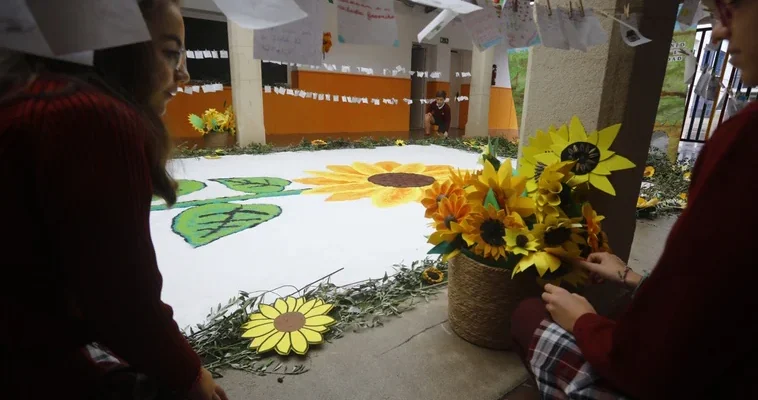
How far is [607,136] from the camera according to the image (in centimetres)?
124

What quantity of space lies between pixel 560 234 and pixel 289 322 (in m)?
0.98

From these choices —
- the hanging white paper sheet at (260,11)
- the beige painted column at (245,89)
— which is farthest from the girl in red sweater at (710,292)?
the beige painted column at (245,89)

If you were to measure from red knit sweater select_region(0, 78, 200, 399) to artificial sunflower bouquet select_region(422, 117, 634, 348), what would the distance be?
96 centimetres

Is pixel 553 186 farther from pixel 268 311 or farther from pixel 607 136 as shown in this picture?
pixel 268 311

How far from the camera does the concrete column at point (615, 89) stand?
131cm

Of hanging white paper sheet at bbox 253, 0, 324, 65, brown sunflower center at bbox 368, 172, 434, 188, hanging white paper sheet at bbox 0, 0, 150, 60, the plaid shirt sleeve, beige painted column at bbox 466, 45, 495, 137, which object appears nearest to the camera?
hanging white paper sheet at bbox 0, 0, 150, 60

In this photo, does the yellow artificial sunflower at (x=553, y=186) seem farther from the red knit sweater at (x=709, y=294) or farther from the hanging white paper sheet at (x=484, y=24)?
the red knit sweater at (x=709, y=294)

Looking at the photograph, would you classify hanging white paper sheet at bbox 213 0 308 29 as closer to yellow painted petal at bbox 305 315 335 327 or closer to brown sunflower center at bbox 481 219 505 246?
brown sunflower center at bbox 481 219 505 246

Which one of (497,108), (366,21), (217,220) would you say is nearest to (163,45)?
(366,21)

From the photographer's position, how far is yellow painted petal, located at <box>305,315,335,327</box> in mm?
1503

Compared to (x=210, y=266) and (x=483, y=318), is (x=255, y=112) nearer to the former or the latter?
(x=210, y=266)

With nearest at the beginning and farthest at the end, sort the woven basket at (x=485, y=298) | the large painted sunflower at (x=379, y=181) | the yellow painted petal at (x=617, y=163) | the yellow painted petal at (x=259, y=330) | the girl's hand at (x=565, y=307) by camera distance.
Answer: the girl's hand at (x=565, y=307) → the yellow painted petal at (x=617, y=163) → the woven basket at (x=485, y=298) → the yellow painted petal at (x=259, y=330) → the large painted sunflower at (x=379, y=181)

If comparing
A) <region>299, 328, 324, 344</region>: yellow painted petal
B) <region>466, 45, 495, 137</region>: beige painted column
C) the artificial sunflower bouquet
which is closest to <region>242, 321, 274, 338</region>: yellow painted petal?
<region>299, 328, 324, 344</region>: yellow painted petal

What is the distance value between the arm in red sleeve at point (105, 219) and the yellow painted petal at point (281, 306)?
0.92 meters
